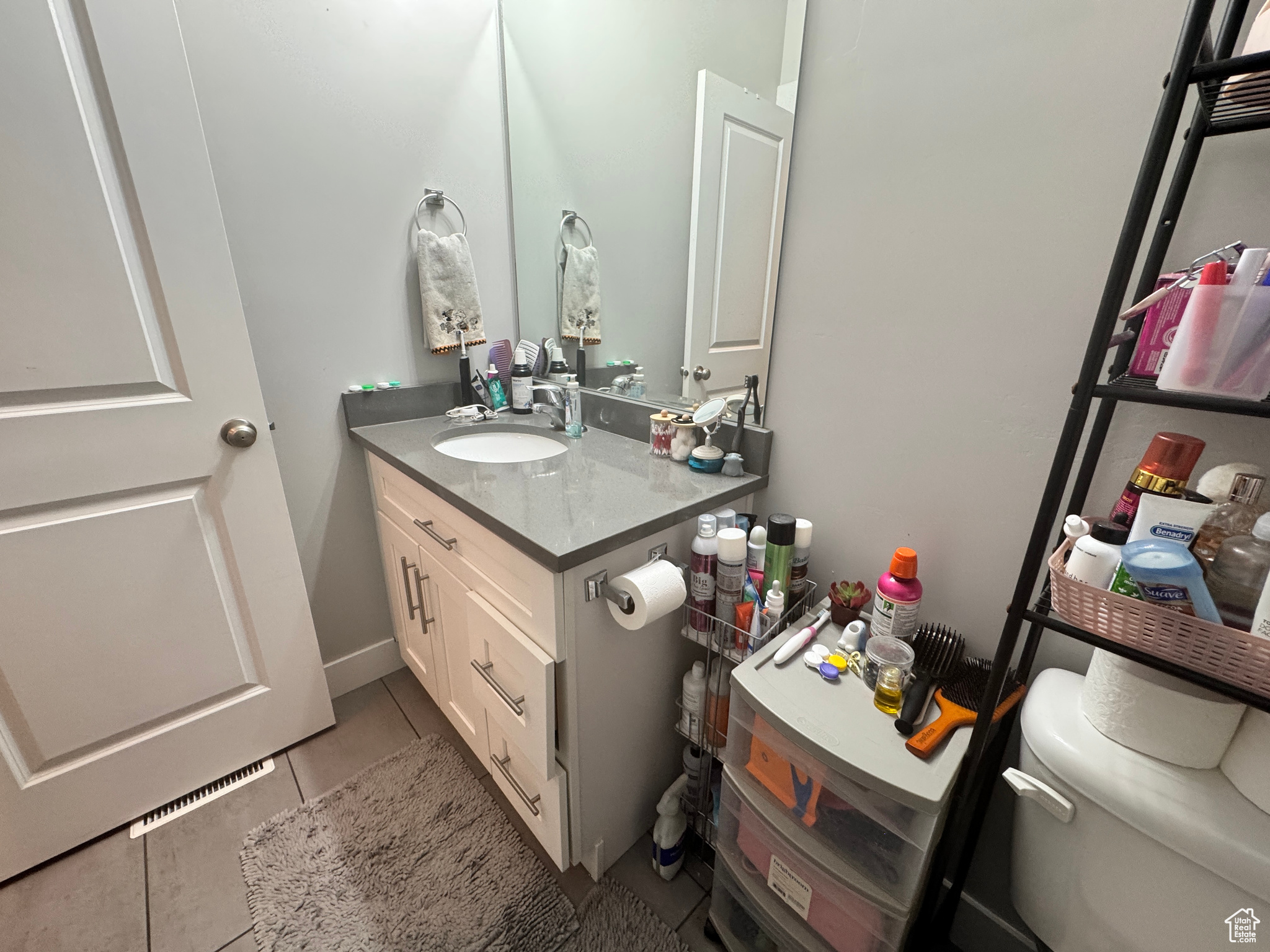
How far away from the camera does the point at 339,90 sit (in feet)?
4.19

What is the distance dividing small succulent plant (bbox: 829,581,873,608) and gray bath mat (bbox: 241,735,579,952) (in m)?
0.78

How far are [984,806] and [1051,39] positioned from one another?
112 cm

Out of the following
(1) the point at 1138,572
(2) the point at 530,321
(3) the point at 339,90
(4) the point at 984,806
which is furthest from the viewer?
(2) the point at 530,321

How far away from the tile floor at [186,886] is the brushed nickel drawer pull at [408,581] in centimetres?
44

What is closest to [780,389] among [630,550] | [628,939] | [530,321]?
[630,550]

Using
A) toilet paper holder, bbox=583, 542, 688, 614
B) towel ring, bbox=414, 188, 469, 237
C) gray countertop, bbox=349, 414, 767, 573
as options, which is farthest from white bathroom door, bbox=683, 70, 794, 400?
towel ring, bbox=414, 188, 469, 237

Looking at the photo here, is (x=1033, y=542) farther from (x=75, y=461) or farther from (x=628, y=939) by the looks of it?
(x=75, y=461)

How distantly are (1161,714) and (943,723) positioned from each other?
223mm

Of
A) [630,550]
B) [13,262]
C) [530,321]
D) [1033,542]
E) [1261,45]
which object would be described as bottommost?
[630,550]

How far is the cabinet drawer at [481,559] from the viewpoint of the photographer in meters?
0.86

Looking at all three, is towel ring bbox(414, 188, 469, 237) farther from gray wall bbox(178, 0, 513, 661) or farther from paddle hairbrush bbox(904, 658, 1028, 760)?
paddle hairbrush bbox(904, 658, 1028, 760)

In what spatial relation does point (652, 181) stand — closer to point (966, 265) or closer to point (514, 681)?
point (966, 265)

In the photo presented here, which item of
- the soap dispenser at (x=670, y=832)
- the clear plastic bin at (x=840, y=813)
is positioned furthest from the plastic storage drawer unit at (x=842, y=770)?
the soap dispenser at (x=670, y=832)

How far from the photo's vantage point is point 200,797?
4.33 ft
